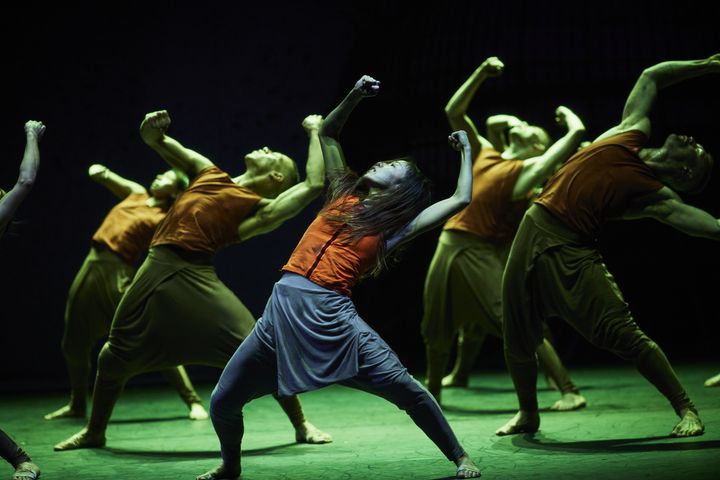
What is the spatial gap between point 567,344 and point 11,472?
5472 millimetres

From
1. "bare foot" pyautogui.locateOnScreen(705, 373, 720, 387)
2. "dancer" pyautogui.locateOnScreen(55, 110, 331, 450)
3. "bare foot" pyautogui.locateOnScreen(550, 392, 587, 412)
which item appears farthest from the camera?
"bare foot" pyautogui.locateOnScreen(705, 373, 720, 387)

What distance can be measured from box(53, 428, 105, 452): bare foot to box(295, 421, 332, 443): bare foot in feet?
2.95

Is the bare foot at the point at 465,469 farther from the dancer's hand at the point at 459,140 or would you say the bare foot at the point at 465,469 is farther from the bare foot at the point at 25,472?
the bare foot at the point at 25,472

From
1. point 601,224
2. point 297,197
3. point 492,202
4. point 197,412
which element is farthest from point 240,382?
point 492,202

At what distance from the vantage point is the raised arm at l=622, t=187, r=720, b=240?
13.8 ft

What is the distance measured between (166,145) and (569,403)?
255 centimetres

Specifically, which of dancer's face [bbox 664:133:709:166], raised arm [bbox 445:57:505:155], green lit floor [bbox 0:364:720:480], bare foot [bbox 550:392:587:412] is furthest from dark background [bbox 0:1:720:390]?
dancer's face [bbox 664:133:709:166]

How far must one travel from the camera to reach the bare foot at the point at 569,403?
216 inches

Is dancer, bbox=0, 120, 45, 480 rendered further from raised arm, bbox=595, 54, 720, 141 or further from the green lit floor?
raised arm, bbox=595, 54, 720, 141

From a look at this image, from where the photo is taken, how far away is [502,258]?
598cm

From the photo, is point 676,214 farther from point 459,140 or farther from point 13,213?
point 13,213

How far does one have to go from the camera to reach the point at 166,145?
471 centimetres

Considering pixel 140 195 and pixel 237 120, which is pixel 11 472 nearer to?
pixel 140 195

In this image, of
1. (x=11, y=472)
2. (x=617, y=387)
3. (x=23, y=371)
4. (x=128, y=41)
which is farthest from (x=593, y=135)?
(x=11, y=472)
